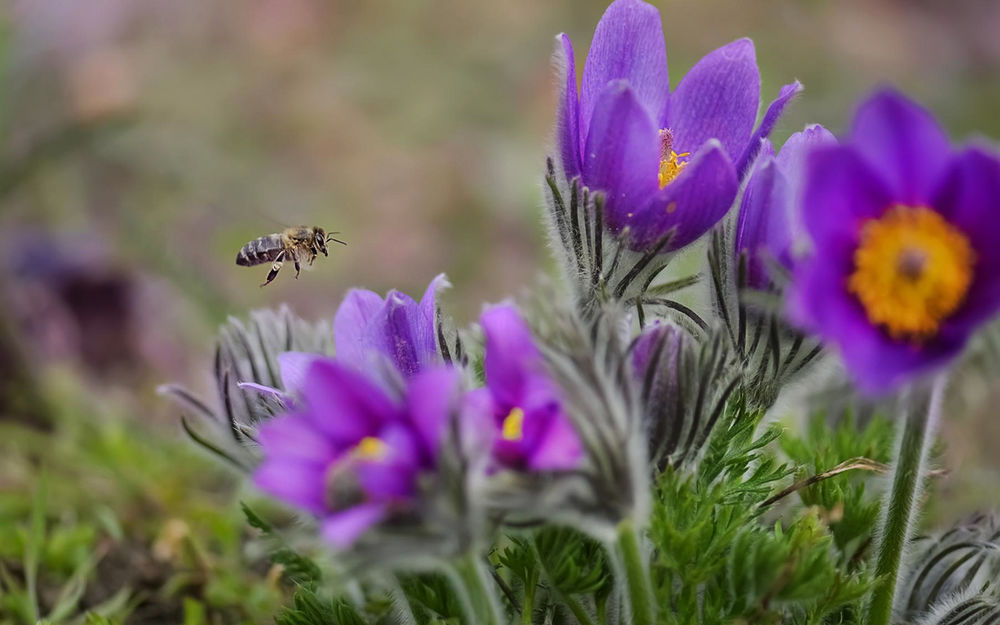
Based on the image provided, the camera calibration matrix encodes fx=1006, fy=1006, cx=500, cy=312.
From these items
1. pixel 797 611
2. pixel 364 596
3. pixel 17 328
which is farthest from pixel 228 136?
pixel 797 611

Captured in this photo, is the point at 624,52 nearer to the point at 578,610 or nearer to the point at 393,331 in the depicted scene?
the point at 393,331

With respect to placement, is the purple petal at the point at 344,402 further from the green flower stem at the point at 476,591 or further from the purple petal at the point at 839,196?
the purple petal at the point at 839,196

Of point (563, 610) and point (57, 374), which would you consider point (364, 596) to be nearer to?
point (563, 610)

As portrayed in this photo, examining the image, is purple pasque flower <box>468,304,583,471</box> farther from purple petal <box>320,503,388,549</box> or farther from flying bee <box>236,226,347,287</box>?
flying bee <box>236,226,347,287</box>

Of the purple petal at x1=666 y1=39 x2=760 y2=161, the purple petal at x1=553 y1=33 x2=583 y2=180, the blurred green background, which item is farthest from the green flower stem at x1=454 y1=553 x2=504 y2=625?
the blurred green background

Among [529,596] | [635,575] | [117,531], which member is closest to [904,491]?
[635,575]

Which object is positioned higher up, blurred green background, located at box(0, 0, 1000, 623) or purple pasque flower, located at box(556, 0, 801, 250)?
blurred green background, located at box(0, 0, 1000, 623)

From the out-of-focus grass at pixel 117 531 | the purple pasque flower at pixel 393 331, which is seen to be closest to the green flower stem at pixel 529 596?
the purple pasque flower at pixel 393 331
